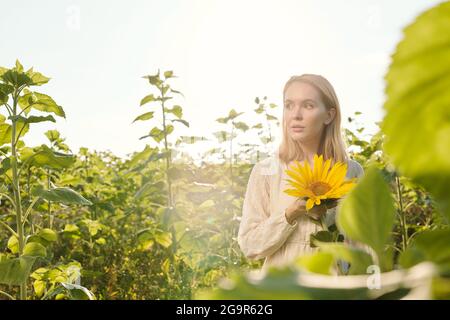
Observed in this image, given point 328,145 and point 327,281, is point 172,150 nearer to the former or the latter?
point 328,145

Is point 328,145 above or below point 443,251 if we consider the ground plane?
above

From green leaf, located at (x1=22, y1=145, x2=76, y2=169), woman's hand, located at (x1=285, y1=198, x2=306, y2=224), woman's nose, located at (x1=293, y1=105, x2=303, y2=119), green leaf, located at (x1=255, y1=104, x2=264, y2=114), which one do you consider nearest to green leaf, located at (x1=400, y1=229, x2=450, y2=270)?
woman's hand, located at (x1=285, y1=198, x2=306, y2=224)

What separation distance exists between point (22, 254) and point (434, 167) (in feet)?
5.93

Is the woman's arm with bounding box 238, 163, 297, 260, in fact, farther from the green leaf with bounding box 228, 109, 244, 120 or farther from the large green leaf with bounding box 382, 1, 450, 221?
the large green leaf with bounding box 382, 1, 450, 221

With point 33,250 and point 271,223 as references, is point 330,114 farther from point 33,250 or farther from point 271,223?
point 33,250

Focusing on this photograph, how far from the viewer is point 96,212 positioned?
12.3ft

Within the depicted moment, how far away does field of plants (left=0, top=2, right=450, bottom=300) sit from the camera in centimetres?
9

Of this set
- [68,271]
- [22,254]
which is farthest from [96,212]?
[22,254]

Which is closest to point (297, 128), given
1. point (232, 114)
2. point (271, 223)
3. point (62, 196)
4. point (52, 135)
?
point (271, 223)

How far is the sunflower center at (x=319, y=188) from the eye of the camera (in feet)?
2.89

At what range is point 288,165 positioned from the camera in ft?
6.61

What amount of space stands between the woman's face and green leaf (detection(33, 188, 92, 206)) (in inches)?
26.2

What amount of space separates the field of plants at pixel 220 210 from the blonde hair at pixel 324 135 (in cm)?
20
